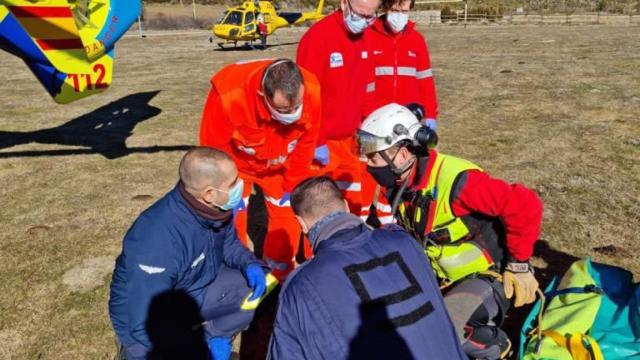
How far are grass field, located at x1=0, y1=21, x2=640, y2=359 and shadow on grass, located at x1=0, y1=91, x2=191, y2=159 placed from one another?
0.13ft

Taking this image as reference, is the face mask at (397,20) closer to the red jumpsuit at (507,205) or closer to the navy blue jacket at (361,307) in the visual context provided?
the red jumpsuit at (507,205)

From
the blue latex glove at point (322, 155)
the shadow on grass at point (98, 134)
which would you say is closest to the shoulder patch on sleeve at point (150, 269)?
the blue latex glove at point (322, 155)

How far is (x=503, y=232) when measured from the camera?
10.8 feet

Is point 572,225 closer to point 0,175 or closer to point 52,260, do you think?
point 52,260

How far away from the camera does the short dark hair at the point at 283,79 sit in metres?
3.49

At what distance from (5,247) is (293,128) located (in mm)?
3554

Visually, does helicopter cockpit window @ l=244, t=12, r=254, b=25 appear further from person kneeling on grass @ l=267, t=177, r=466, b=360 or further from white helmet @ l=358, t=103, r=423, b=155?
person kneeling on grass @ l=267, t=177, r=466, b=360

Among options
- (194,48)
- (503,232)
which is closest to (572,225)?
(503,232)

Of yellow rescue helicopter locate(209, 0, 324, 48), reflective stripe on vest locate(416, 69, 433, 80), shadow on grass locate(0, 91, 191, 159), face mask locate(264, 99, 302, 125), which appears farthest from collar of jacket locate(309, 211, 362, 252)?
yellow rescue helicopter locate(209, 0, 324, 48)

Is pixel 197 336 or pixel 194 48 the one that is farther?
pixel 194 48

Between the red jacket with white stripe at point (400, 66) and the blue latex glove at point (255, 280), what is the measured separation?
2101mm

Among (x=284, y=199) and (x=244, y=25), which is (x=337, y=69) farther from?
(x=244, y=25)

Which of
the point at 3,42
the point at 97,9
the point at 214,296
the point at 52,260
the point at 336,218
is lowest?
the point at 52,260

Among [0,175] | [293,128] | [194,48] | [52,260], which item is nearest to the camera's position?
[293,128]
